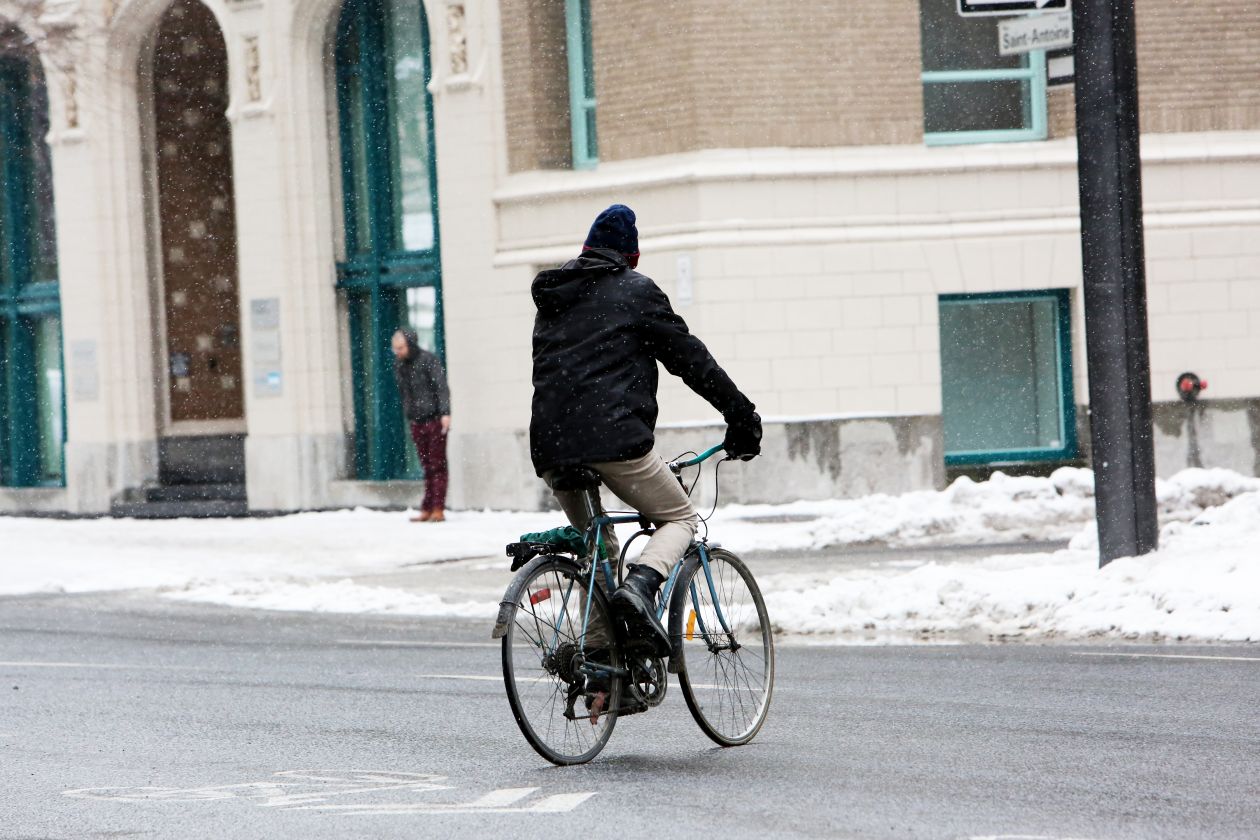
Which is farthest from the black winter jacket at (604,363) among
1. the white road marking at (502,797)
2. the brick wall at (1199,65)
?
the brick wall at (1199,65)

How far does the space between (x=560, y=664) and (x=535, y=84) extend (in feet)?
50.3

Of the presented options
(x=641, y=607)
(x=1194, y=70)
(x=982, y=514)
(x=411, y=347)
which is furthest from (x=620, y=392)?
(x=1194, y=70)

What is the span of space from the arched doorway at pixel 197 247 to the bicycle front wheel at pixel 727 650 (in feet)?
63.4

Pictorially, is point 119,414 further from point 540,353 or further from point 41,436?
point 540,353

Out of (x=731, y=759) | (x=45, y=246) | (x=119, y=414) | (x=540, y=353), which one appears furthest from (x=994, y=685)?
(x=45, y=246)

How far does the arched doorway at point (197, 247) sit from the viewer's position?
26.4 m

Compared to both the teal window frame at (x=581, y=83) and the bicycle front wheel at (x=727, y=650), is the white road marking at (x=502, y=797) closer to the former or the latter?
the bicycle front wheel at (x=727, y=650)

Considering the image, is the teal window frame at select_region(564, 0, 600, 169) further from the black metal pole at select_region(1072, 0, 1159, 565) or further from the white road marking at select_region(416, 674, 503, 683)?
the white road marking at select_region(416, 674, 503, 683)

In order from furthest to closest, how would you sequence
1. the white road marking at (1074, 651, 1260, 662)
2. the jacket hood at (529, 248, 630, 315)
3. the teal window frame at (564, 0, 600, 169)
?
the teal window frame at (564, 0, 600, 169) < the white road marking at (1074, 651, 1260, 662) < the jacket hood at (529, 248, 630, 315)

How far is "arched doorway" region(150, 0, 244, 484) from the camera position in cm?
2636

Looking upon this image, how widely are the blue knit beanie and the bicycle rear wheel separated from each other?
113cm

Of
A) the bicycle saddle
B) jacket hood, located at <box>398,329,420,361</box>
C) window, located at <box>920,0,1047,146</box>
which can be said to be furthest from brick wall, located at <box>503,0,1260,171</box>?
the bicycle saddle

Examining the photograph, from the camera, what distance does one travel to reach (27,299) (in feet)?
89.4

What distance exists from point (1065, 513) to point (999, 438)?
153 inches
